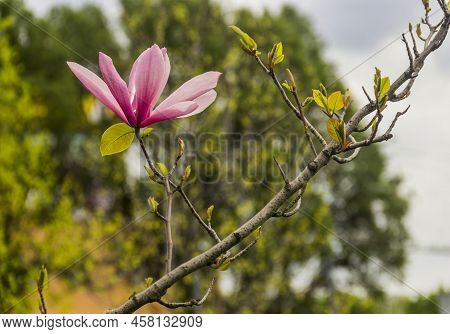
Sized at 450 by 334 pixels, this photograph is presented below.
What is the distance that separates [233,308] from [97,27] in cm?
817

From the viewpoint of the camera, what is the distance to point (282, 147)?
5.75 metres

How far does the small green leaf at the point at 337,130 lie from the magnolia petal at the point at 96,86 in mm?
212

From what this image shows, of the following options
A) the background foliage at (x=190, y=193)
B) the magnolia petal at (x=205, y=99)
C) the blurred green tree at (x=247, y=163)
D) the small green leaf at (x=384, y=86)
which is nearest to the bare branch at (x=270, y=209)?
the small green leaf at (x=384, y=86)

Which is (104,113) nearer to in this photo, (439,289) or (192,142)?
(192,142)

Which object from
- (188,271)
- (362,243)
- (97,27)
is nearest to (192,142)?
(188,271)

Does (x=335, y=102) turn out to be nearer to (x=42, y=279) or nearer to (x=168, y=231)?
(x=168, y=231)

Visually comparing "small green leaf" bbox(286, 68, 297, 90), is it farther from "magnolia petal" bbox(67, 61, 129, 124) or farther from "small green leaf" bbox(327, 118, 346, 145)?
"magnolia petal" bbox(67, 61, 129, 124)

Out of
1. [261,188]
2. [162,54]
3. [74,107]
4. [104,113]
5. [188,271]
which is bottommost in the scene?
[188,271]

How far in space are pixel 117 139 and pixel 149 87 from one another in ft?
0.26

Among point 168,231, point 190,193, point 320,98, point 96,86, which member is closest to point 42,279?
point 168,231

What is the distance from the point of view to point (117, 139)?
2.21ft

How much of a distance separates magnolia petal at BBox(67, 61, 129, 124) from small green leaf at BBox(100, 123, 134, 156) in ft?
0.06

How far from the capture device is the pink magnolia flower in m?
0.61

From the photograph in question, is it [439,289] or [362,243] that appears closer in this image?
[439,289]
